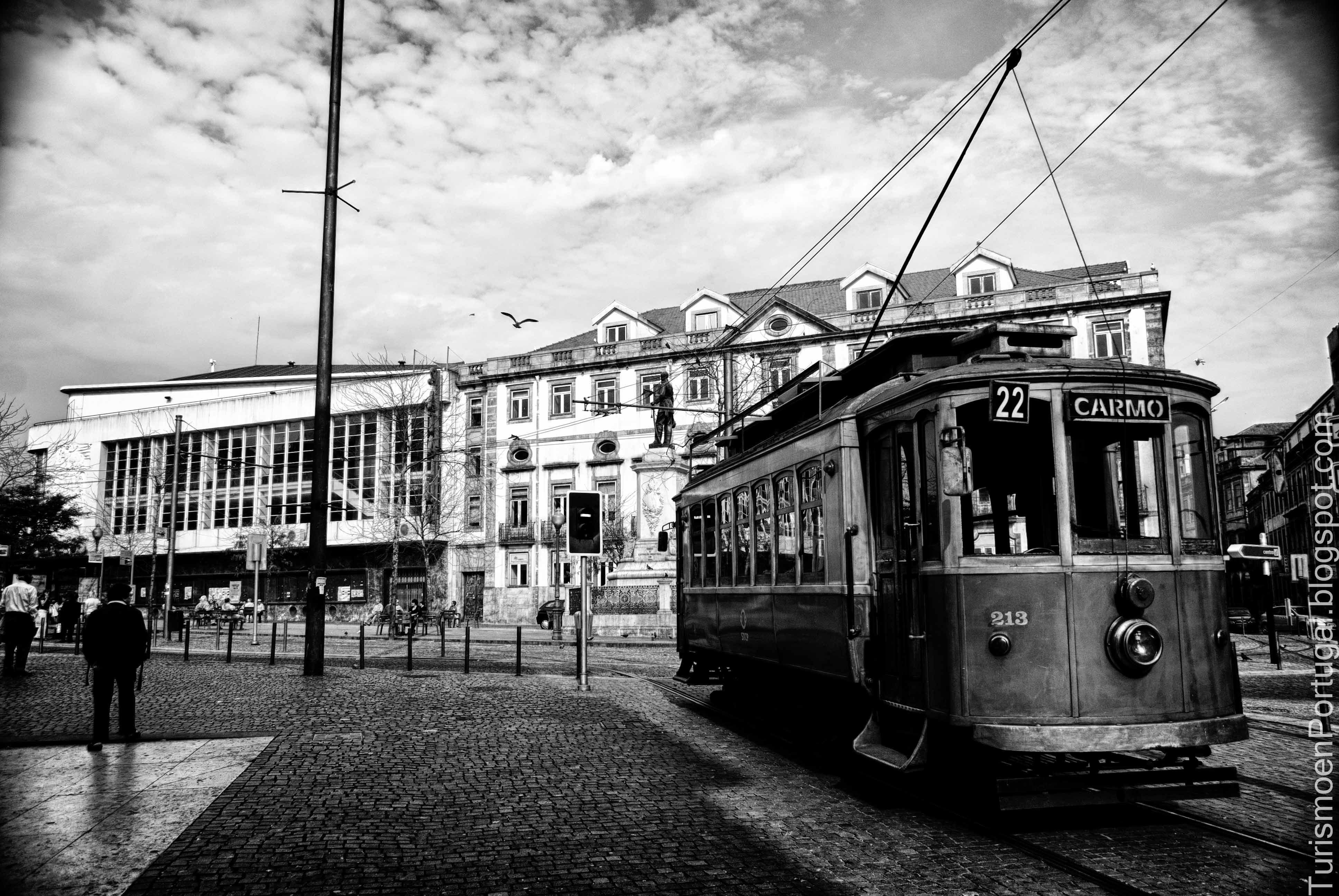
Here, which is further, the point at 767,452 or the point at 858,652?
the point at 767,452

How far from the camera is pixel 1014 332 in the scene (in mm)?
7930

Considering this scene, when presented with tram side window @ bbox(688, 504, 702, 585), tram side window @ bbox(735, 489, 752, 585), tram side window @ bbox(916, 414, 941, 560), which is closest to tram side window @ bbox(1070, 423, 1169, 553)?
tram side window @ bbox(916, 414, 941, 560)

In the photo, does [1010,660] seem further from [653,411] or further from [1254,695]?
[653,411]

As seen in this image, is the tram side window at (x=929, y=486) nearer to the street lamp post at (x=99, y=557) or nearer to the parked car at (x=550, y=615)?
the parked car at (x=550, y=615)

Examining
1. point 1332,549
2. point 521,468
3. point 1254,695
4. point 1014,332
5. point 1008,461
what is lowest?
point 1254,695

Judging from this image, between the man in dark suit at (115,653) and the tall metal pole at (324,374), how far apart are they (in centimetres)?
641

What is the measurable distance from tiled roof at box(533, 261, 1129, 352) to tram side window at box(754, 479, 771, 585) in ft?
107

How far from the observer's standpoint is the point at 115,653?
9.96 meters

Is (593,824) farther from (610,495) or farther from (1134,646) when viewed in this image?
(610,495)

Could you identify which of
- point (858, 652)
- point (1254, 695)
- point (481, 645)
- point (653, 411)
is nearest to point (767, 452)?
point (858, 652)

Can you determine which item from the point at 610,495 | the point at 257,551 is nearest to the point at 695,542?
the point at 257,551

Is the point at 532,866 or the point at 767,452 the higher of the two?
the point at 767,452

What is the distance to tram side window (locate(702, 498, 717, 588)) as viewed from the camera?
12656mm

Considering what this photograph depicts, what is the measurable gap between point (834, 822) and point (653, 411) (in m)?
43.5
